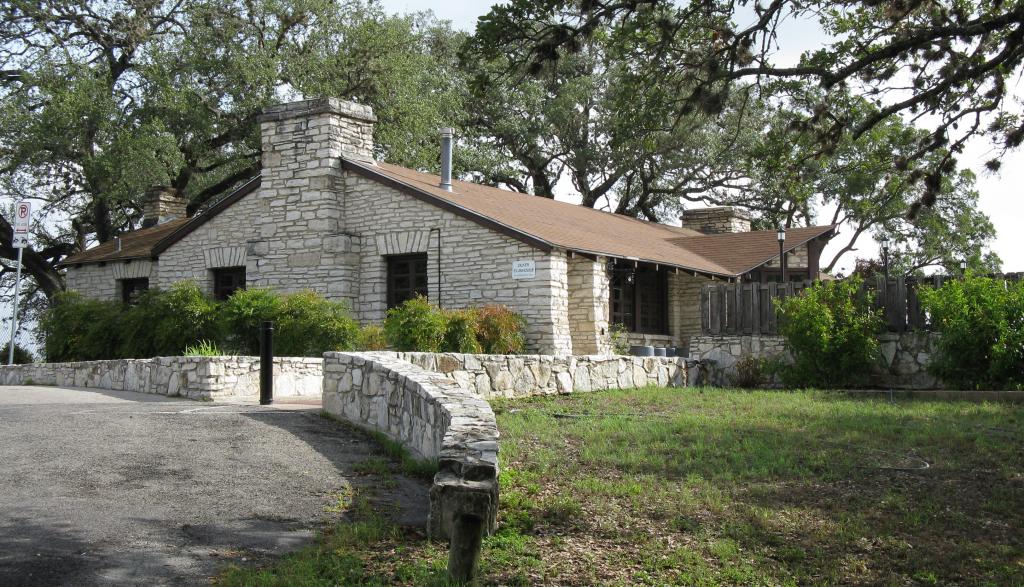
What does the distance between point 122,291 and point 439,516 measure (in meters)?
21.0

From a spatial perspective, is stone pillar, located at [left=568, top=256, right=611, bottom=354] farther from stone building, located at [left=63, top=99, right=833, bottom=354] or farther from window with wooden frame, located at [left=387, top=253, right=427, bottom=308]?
window with wooden frame, located at [left=387, top=253, right=427, bottom=308]

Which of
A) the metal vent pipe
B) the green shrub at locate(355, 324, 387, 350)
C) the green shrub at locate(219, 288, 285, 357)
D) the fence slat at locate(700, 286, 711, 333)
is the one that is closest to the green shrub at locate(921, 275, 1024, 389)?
the fence slat at locate(700, 286, 711, 333)

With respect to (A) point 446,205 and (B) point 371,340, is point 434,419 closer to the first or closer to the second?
(B) point 371,340

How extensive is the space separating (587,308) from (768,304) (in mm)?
3436

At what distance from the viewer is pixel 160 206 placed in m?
28.1

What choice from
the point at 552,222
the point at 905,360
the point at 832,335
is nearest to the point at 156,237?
the point at 552,222

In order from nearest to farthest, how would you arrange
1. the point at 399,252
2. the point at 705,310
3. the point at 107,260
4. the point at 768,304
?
the point at 768,304 < the point at 705,310 < the point at 399,252 < the point at 107,260

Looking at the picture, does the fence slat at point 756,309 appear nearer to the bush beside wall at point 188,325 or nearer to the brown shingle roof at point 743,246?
the brown shingle roof at point 743,246

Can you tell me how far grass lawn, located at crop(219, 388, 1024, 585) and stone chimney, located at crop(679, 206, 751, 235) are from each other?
20997 mm

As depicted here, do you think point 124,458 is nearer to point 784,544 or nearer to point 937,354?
point 784,544

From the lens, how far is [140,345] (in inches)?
722

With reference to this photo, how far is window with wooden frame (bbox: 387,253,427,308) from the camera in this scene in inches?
781

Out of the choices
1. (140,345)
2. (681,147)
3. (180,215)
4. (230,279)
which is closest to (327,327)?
(140,345)

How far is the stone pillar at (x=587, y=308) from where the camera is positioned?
1880cm
